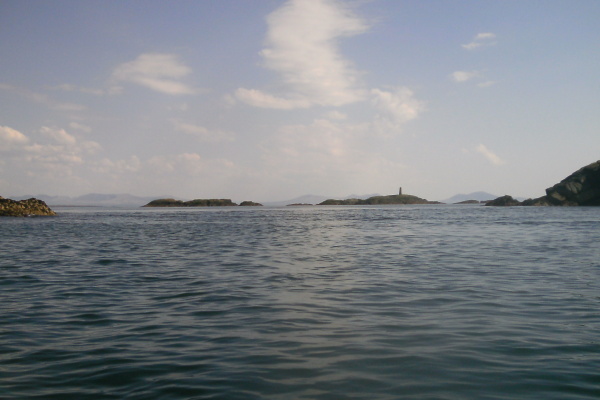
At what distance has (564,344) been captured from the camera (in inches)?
324

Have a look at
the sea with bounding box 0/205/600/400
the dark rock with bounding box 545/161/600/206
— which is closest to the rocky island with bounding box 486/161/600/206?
the dark rock with bounding box 545/161/600/206

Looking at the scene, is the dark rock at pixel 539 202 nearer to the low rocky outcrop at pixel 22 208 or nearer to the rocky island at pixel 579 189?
the rocky island at pixel 579 189

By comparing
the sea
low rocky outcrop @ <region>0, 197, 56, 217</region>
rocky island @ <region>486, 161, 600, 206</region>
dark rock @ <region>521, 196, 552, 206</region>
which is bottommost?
the sea

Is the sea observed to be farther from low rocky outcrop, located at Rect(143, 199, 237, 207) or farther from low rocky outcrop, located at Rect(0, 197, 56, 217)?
low rocky outcrop, located at Rect(143, 199, 237, 207)

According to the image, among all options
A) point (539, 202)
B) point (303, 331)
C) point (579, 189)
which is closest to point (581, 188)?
point (579, 189)

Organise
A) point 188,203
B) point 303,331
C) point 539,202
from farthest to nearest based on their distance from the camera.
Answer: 1. point 188,203
2. point 539,202
3. point 303,331

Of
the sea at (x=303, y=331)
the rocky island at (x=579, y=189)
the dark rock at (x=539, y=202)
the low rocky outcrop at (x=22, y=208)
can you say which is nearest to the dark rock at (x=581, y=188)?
the rocky island at (x=579, y=189)

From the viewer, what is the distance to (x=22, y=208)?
238 feet

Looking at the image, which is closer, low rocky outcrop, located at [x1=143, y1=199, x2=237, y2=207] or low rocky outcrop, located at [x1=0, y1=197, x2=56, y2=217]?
low rocky outcrop, located at [x1=0, y1=197, x2=56, y2=217]

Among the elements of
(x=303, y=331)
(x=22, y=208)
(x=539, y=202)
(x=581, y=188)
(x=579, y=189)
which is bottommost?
(x=303, y=331)

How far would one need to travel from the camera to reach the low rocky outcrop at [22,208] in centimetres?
7081

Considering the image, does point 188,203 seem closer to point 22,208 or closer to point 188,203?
point 188,203

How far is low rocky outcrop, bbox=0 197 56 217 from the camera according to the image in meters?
70.8

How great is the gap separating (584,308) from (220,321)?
8.38 meters
